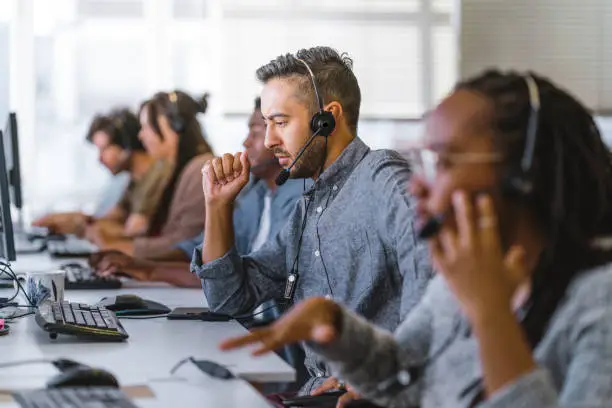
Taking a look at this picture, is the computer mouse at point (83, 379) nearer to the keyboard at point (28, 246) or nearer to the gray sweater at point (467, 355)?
the gray sweater at point (467, 355)

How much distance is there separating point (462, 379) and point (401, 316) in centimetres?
70

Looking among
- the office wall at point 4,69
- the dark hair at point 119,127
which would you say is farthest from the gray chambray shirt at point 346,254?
the office wall at point 4,69

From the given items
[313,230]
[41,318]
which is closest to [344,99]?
[313,230]

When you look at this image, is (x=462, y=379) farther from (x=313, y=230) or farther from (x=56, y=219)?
(x=56, y=219)

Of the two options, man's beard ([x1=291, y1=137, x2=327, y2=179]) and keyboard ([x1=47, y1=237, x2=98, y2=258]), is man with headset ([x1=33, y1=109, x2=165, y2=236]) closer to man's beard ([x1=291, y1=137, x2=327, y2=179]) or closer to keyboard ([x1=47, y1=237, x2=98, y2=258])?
keyboard ([x1=47, y1=237, x2=98, y2=258])

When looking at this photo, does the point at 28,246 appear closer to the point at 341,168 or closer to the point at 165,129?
the point at 165,129

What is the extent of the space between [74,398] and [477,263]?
62 cm

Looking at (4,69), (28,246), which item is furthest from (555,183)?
(4,69)

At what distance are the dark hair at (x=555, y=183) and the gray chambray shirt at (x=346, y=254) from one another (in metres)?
0.75

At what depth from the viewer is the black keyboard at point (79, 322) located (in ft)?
6.44

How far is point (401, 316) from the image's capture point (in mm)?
2000

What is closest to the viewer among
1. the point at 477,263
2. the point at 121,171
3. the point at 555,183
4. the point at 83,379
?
the point at 477,263

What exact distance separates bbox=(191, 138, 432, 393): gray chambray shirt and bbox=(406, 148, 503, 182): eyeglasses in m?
0.78

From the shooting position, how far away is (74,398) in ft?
4.49
